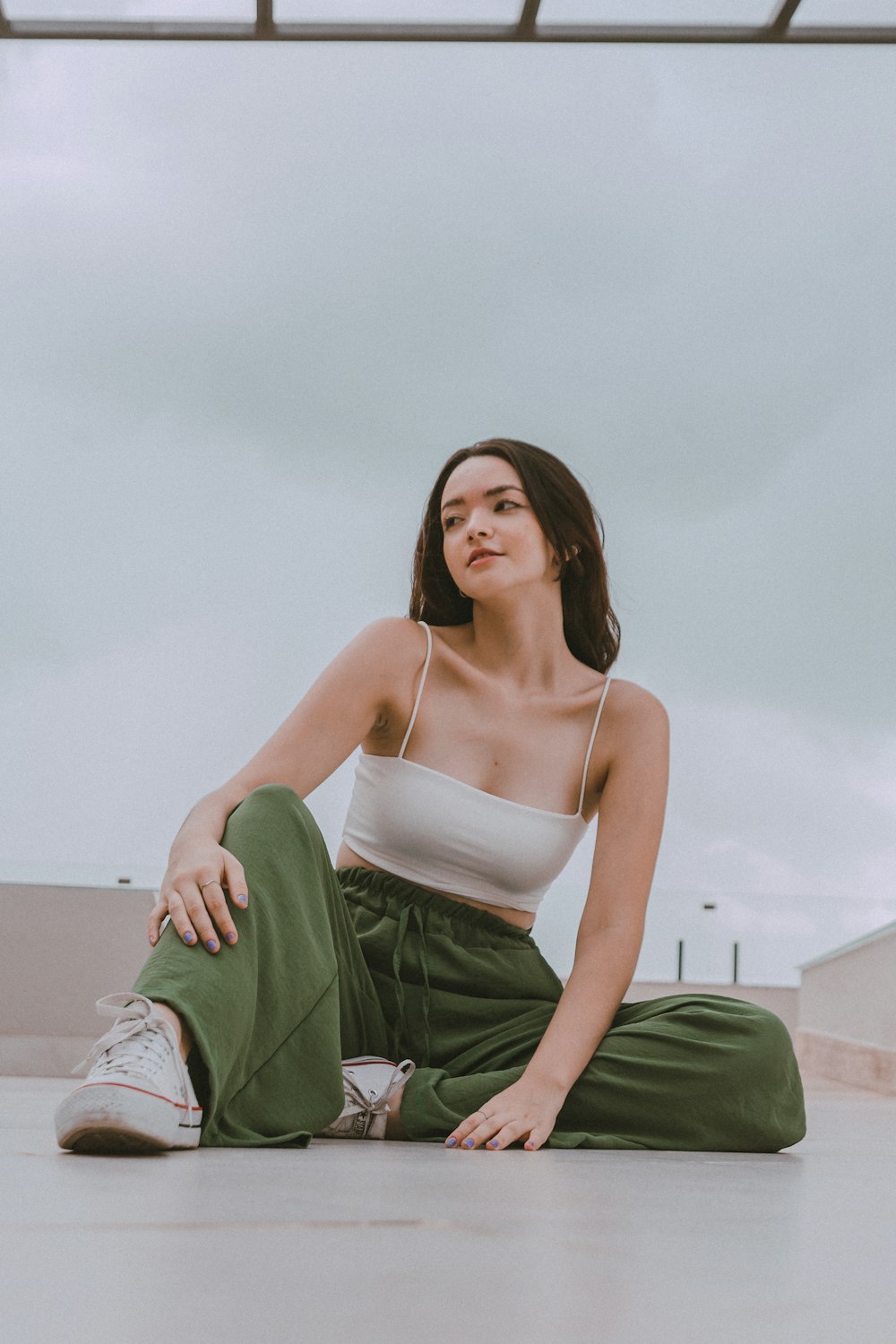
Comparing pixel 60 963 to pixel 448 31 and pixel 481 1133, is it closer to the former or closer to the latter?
pixel 448 31

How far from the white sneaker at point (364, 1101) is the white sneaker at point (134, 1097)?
0.39 metres

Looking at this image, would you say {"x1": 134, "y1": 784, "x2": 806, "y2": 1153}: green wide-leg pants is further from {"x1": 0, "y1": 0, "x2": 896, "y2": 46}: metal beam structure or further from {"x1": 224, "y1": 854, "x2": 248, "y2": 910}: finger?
{"x1": 0, "y1": 0, "x2": 896, "y2": 46}: metal beam structure

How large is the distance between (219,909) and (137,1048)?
21 cm

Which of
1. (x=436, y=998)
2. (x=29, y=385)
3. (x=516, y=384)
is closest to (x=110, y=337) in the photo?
(x=29, y=385)

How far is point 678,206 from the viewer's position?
99.1 ft

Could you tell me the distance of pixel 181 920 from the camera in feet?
4.67

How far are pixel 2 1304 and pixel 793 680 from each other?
28450mm

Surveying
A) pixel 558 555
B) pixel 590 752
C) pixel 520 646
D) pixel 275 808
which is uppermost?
pixel 558 555

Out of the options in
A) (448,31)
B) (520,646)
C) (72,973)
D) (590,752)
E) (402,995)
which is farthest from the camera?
(72,973)

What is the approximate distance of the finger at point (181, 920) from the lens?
1419 millimetres

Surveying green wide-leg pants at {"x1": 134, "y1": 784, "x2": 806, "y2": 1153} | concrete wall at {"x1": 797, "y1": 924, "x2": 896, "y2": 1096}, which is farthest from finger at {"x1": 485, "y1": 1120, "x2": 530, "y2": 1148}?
concrete wall at {"x1": 797, "y1": 924, "x2": 896, "y2": 1096}

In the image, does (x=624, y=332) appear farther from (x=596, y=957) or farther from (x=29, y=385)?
(x=596, y=957)

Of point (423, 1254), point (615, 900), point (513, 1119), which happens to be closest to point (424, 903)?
point (615, 900)

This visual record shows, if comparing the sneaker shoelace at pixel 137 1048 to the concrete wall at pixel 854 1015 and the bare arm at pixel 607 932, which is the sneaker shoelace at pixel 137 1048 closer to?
the bare arm at pixel 607 932
